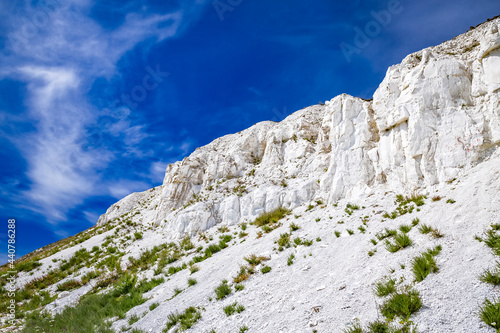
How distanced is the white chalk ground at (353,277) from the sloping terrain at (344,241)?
0.06m

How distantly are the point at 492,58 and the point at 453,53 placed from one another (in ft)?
11.7

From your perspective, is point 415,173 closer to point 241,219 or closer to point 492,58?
point 492,58

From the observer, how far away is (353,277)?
350 inches

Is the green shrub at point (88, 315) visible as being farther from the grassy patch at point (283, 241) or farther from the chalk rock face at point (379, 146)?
the chalk rock face at point (379, 146)

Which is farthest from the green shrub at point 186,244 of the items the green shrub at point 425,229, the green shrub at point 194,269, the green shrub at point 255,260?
the green shrub at point 425,229

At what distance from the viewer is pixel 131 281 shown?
16719 millimetres

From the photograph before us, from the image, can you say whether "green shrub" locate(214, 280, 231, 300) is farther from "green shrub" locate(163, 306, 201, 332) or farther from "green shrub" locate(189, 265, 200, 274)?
"green shrub" locate(189, 265, 200, 274)

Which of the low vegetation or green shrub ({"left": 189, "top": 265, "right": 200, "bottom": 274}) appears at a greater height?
the low vegetation

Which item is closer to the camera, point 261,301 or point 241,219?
point 261,301

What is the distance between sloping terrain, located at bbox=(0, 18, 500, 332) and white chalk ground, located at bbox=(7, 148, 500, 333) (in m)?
0.06

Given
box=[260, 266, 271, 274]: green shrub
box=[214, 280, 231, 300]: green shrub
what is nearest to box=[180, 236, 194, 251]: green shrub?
box=[214, 280, 231, 300]: green shrub

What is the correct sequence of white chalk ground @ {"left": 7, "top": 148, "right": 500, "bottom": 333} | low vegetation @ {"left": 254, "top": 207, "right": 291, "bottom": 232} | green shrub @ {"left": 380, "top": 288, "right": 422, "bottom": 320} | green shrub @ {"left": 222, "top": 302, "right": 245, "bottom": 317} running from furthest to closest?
low vegetation @ {"left": 254, "top": 207, "right": 291, "bottom": 232} < green shrub @ {"left": 222, "top": 302, "right": 245, "bottom": 317} < white chalk ground @ {"left": 7, "top": 148, "right": 500, "bottom": 333} < green shrub @ {"left": 380, "top": 288, "right": 422, "bottom": 320}

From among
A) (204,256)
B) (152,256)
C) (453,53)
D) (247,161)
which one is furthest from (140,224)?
(453,53)

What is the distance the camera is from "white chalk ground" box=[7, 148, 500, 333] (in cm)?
631
